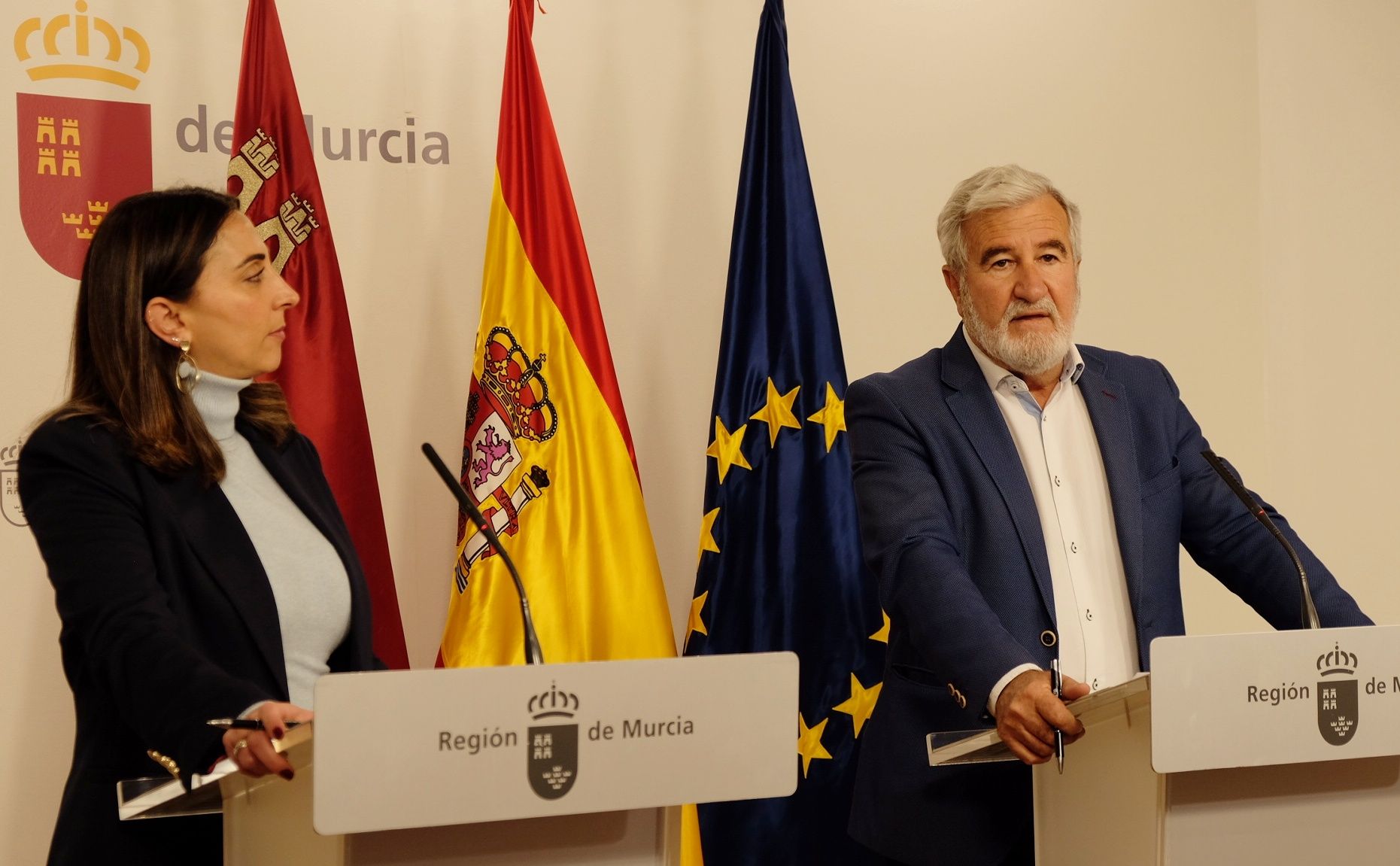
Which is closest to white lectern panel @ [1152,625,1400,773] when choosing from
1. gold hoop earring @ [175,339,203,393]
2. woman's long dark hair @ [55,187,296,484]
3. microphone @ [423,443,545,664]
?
microphone @ [423,443,545,664]

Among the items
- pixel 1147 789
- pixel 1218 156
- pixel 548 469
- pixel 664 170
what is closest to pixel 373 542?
pixel 548 469

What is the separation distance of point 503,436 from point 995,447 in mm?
1345

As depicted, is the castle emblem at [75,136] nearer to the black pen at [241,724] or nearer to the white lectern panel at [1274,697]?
the black pen at [241,724]

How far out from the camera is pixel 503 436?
338 centimetres

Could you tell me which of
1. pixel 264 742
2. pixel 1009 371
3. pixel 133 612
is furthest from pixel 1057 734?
pixel 133 612

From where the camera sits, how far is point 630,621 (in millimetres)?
3398

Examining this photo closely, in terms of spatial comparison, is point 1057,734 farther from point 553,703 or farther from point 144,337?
point 144,337

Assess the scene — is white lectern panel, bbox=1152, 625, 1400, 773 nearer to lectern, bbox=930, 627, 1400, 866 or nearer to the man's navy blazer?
lectern, bbox=930, 627, 1400, 866

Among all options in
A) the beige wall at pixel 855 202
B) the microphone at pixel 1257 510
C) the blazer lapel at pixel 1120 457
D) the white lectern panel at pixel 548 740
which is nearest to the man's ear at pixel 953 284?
the blazer lapel at pixel 1120 457

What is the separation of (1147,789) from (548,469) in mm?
1965

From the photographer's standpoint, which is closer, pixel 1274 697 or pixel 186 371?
pixel 1274 697

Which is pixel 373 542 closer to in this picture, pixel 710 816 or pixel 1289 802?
pixel 710 816

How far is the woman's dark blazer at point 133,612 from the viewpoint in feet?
6.16

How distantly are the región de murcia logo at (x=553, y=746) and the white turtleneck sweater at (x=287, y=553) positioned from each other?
78 centimetres
